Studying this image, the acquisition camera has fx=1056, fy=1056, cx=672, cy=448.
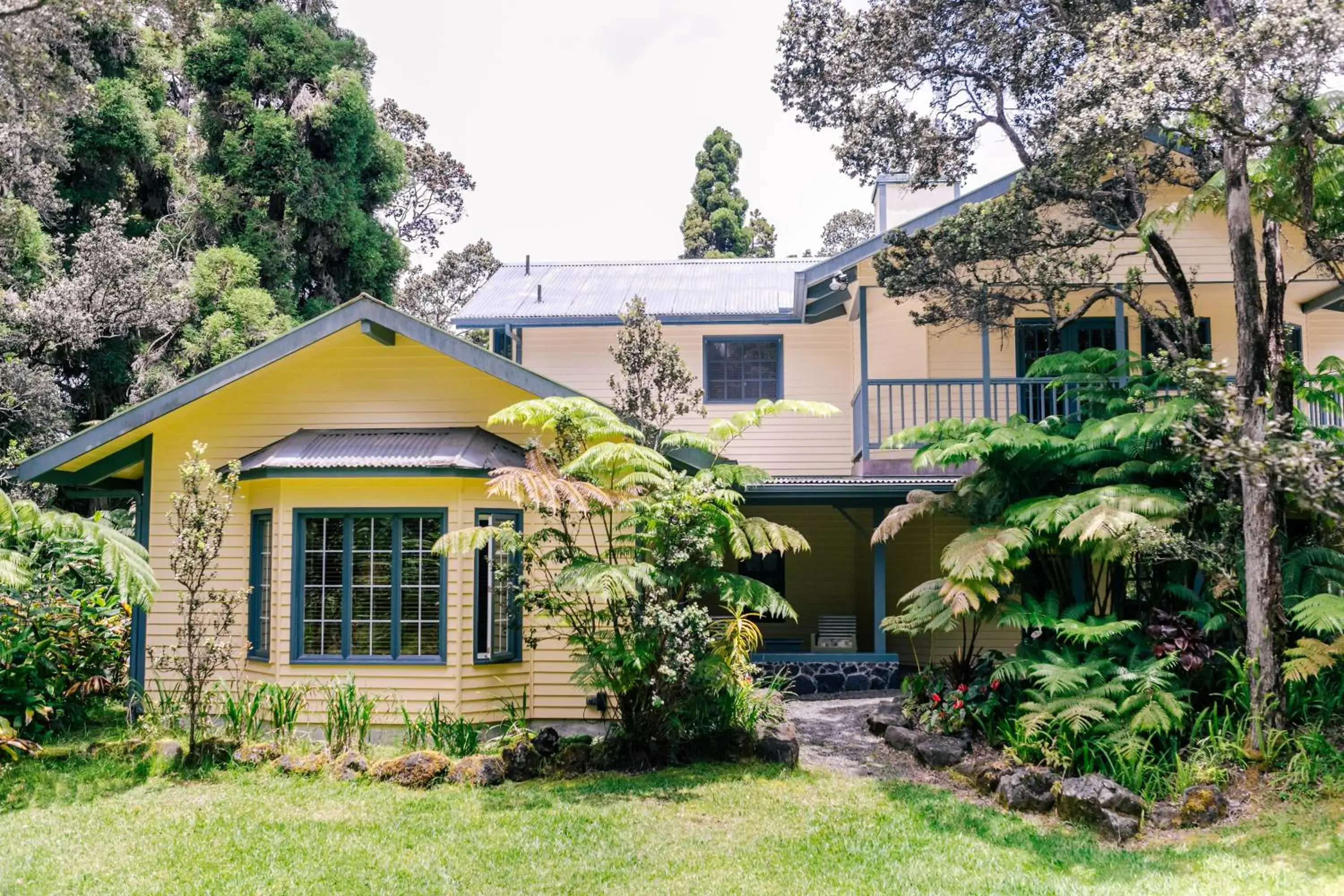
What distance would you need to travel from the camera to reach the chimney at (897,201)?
1892cm

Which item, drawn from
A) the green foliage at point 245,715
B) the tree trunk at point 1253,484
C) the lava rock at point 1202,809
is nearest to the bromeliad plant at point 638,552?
the green foliage at point 245,715

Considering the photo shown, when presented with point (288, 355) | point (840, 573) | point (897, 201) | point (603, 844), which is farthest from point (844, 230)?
point (603, 844)

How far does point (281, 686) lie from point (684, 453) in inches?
182

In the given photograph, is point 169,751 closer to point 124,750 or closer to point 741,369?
point 124,750

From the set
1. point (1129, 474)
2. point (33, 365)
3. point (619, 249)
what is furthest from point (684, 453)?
point (619, 249)

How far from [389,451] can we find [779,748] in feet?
15.7

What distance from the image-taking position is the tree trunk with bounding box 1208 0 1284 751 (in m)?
8.26

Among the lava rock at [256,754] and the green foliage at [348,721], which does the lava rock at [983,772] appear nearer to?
the green foliage at [348,721]

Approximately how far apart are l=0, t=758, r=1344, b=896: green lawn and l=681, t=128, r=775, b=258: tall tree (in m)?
27.7

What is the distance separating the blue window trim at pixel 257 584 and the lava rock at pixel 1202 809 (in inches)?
332

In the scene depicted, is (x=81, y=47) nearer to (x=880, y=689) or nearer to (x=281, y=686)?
(x=281, y=686)

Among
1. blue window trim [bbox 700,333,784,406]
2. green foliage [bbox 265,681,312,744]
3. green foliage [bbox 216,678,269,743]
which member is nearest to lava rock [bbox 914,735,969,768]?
green foliage [bbox 265,681,312,744]

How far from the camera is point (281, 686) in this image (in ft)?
34.2

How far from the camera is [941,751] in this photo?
933 centimetres
